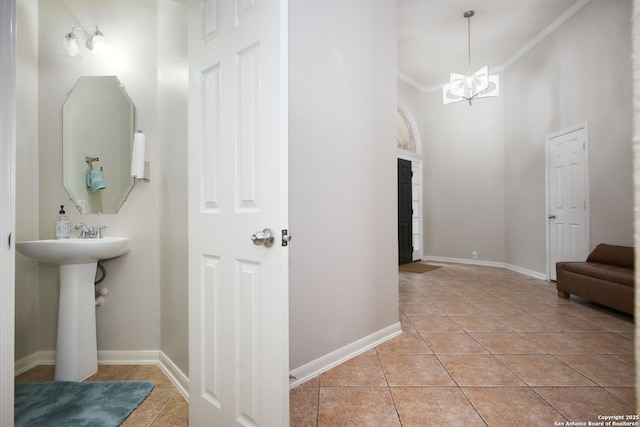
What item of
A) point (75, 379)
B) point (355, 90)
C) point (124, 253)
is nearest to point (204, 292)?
point (124, 253)

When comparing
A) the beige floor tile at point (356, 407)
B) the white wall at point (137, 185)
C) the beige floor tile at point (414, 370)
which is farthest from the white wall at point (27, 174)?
the beige floor tile at point (414, 370)

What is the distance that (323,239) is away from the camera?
1.80m

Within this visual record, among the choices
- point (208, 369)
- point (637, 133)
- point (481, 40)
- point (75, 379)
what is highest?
point (481, 40)

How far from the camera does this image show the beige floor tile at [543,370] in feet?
5.40

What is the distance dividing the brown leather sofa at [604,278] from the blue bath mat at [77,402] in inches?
158

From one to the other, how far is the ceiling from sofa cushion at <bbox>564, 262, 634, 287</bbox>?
3.33 meters

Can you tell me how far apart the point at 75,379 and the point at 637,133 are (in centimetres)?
272

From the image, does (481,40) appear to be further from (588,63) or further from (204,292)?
(204,292)

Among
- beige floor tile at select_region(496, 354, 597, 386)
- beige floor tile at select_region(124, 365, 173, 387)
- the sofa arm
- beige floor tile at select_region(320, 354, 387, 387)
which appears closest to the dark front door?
the sofa arm

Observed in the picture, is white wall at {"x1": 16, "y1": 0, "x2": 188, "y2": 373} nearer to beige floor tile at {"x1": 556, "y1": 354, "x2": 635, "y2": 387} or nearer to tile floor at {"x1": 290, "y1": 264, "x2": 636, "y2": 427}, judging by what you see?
tile floor at {"x1": 290, "y1": 264, "x2": 636, "y2": 427}

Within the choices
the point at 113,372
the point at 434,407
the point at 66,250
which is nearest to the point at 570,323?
the point at 434,407

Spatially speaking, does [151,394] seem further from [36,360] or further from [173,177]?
[173,177]

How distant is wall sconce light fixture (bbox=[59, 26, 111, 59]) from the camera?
1.95 m

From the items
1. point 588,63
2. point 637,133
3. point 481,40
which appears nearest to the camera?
point 637,133
